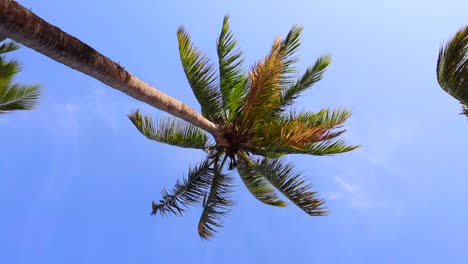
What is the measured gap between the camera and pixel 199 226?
13305mm

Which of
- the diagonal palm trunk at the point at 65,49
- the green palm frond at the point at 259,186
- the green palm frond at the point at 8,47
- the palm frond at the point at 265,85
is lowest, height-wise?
the diagonal palm trunk at the point at 65,49

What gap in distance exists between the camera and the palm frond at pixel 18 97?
12.5 metres

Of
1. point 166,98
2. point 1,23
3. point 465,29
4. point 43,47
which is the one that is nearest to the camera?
point 1,23

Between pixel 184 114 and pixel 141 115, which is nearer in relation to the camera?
pixel 184 114

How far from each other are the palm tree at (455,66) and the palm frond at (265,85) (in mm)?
3122

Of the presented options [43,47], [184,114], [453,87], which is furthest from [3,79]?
[453,87]

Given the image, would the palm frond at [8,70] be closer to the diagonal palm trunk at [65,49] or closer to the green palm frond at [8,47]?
the green palm frond at [8,47]

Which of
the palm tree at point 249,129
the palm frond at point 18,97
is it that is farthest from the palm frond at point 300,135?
the palm frond at point 18,97

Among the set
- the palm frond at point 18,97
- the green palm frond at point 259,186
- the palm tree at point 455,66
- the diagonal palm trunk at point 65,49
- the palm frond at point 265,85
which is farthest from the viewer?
the green palm frond at point 259,186

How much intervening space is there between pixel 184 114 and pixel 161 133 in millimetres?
2760

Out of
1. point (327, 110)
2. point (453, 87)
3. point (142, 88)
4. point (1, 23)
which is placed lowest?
point (1, 23)

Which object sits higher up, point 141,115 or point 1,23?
point 141,115

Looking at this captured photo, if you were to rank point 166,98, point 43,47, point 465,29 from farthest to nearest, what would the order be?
point 166,98 < point 465,29 < point 43,47

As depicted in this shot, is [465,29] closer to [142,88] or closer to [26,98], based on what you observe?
[142,88]
